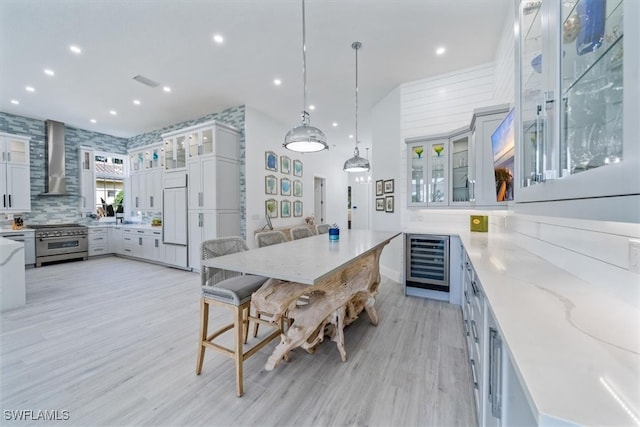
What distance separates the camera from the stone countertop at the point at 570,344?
1.54ft

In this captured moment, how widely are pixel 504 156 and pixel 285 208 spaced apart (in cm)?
486

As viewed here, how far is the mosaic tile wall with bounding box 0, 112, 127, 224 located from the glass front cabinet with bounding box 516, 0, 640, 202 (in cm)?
880

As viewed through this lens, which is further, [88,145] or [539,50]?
[88,145]

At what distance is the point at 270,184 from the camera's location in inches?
231

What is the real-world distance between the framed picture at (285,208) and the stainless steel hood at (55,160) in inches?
205

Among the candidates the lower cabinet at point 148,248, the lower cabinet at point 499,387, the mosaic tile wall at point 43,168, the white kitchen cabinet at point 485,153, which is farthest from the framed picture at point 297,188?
the lower cabinet at point 499,387

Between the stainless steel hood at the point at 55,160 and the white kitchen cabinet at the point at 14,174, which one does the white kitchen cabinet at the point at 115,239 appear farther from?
the white kitchen cabinet at the point at 14,174

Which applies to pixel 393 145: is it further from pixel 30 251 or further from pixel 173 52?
pixel 30 251

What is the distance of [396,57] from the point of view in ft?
11.8

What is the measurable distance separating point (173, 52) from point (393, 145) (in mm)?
3732

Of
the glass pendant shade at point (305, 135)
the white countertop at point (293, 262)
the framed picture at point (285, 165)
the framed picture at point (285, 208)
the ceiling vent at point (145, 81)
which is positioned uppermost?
the ceiling vent at point (145, 81)

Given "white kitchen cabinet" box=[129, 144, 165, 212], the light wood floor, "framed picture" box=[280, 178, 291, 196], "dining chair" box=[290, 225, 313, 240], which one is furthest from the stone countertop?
"white kitchen cabinet" box=[129, 144, 165, 212]

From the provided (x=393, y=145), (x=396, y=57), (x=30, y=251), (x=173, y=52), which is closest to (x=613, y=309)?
(x=396, y=57)

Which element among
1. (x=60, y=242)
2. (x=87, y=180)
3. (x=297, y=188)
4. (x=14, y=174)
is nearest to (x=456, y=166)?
(x=297, y=188)
